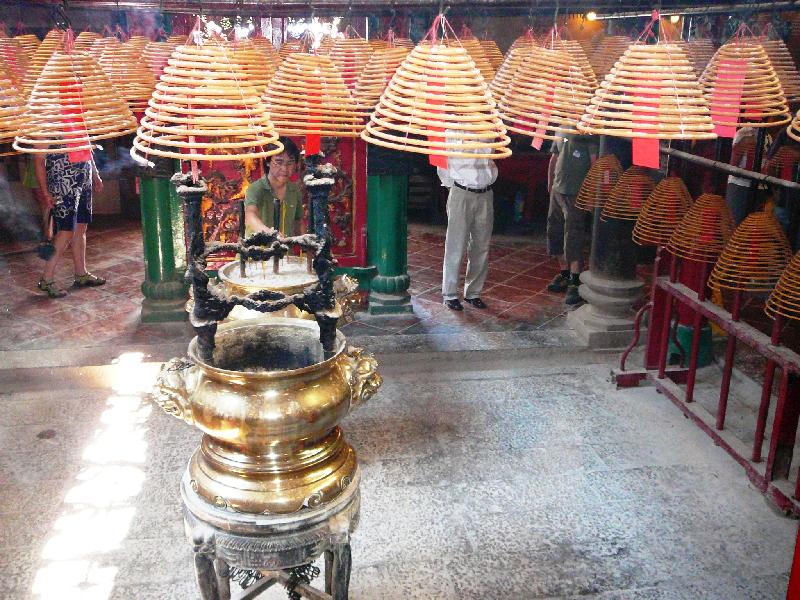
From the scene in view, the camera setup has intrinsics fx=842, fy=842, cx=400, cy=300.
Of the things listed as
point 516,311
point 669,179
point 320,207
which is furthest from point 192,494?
point 516,311

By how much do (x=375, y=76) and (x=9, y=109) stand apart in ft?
5.18

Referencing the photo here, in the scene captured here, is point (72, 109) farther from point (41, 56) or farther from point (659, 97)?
point (659, 97)

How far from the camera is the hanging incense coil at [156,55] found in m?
4.46

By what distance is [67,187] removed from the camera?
768 centimetres

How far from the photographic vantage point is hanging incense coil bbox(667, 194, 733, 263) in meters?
4.99

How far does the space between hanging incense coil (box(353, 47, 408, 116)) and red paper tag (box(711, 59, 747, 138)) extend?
1410 mm

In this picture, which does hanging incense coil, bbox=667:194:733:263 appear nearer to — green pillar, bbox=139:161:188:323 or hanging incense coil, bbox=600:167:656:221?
hanging incense coil, bbox=600:167:656:221

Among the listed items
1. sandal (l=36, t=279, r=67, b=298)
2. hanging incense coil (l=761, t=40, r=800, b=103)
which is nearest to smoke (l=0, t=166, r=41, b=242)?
sandal (l=36, t=279, r=67, b=298)

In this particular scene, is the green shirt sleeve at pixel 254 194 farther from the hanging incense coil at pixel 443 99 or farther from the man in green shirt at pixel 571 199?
the man in green shirt at pixel 571 199

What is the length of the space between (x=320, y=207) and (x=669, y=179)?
3.13 meters

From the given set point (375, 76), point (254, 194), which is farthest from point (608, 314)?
point (375, 76)

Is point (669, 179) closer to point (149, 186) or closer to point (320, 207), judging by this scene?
point (320, 207)

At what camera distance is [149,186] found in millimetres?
7023

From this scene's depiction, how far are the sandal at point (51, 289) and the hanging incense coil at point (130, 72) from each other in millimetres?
3993
